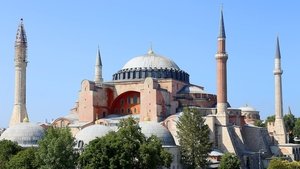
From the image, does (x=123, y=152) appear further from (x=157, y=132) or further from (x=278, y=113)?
(x=278, y=113)

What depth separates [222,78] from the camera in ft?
121

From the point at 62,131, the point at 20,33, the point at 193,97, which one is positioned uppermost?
the point at 20,33

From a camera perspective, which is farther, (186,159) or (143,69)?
(143,69)

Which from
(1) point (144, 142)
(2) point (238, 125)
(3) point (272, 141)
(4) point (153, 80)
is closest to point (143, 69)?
(4) point (153, 80)

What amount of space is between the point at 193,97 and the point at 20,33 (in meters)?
12.9

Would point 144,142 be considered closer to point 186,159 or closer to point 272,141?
point 186,159

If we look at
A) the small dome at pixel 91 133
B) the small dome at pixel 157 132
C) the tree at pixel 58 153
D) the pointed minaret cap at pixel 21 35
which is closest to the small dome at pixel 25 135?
the small dome at pixel 91 133

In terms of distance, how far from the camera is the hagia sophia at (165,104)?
3588cm

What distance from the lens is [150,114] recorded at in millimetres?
36906

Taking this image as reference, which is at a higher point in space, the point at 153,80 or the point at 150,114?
the point at 153,80

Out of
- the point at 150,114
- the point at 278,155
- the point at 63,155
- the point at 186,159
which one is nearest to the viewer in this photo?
the point at 63,155

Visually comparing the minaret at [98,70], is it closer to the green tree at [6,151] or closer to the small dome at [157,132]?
the small dome at [157,132]

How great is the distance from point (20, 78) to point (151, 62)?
9.73 m

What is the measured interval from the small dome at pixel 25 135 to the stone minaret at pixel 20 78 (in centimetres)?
598
